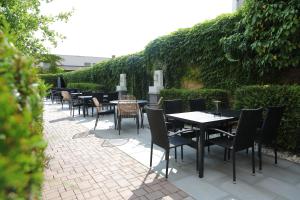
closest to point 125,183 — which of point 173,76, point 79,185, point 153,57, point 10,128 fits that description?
point 79,185

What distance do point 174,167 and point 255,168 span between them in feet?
3.96

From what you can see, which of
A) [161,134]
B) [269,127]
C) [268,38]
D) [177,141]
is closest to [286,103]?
[269,127]

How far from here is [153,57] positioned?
A: 8445 millimetres

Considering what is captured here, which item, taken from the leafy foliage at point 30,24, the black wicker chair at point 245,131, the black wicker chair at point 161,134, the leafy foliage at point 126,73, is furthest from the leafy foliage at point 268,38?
the leafy foliage at point 126,73

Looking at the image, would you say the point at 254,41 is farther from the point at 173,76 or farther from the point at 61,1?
the point at 61,1

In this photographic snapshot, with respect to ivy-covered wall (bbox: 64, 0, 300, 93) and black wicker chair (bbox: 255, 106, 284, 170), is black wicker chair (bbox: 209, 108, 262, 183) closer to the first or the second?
black wicker chair (bbox: 255, 106, 284, 170)

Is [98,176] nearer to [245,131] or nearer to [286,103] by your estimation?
[245,131]

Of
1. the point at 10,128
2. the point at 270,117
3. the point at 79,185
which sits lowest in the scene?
the point at 79,185

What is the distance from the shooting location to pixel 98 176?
316 cm

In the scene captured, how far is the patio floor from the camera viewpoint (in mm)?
2629

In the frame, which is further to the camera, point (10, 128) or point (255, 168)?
point (255, 168)

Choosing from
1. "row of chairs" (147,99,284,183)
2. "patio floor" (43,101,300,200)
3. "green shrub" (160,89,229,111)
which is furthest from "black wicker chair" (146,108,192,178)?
"green shrub" (160,89,229,111)

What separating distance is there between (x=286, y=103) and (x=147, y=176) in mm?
2664

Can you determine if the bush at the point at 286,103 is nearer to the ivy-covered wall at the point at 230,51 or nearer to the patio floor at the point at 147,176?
the patio floor at the point at 147,176
